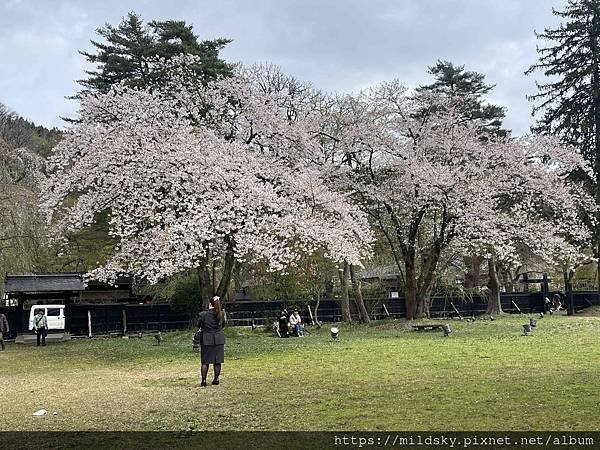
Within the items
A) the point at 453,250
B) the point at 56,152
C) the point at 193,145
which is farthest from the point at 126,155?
the point at 453,250

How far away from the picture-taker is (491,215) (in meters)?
21.4

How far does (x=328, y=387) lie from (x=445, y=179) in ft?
41.5

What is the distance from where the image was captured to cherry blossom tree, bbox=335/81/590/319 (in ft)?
70.0

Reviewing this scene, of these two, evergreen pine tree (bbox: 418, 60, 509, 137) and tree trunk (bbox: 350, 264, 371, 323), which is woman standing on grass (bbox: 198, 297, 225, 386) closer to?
tree trunk (bbox: 350, 264, 371, 323)

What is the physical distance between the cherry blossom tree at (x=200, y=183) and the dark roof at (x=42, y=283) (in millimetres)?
1953

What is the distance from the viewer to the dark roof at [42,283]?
20812 millimetres

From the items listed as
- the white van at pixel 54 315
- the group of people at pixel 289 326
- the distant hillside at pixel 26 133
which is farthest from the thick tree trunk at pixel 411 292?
the distant hillside at pixel 26 133

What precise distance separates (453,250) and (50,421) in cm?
2205

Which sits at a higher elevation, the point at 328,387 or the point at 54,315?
the point at 54,315

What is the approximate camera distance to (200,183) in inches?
677

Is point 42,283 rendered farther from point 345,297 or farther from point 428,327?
point 428,327

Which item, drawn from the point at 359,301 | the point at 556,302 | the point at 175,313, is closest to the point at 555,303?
the point at 556,302

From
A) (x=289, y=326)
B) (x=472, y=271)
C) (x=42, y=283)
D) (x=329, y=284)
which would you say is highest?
(x=42, y=283)

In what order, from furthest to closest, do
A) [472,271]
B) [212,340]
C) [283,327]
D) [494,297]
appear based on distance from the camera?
[472,271]
[494,297]
[283,327]
[212,340]
